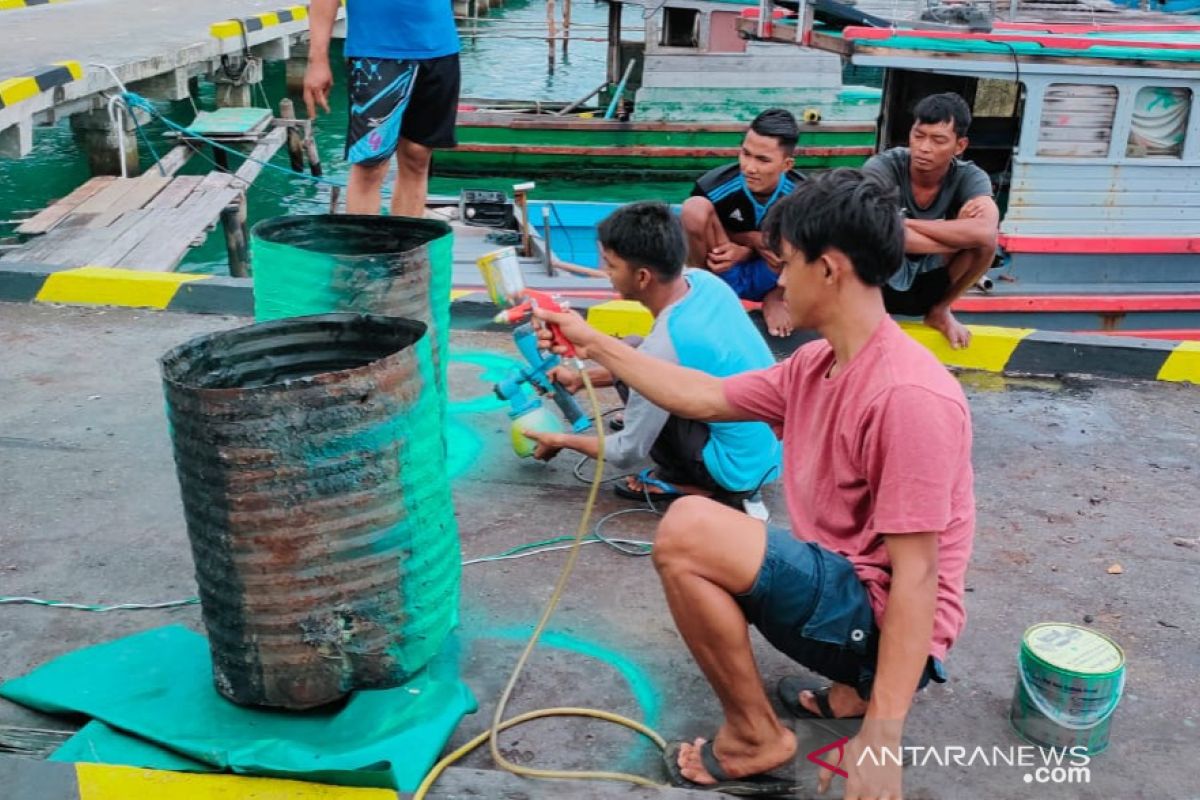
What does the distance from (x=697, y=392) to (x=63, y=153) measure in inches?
683

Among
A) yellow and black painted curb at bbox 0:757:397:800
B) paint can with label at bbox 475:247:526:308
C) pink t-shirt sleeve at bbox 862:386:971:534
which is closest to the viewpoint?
pink t-shirt sleeve at bbox 862:386:971:534

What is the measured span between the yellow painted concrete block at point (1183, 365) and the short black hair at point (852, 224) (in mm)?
3414

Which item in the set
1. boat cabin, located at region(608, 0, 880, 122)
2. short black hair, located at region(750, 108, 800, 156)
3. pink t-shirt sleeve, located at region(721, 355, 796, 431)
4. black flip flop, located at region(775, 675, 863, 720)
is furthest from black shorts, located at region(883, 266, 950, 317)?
boat cabin, located at region(608, 0, 880, 122)

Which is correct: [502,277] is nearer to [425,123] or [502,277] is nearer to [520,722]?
[520,722]

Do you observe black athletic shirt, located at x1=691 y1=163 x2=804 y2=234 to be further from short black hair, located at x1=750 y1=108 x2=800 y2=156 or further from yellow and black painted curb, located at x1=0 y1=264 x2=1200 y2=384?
yellow and black painted curb, located at x1=0 y1=264 x2=1200 y2=384

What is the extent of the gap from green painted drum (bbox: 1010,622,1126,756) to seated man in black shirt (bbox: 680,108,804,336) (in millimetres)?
2702

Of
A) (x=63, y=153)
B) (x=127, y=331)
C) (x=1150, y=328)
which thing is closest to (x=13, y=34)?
(x=63, y=153)

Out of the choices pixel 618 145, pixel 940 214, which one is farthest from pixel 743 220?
pixel 618 145

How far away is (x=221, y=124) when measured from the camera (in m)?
13.8

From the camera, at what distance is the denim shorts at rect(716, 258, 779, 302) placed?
5.71 meters

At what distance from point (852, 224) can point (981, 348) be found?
3327mm

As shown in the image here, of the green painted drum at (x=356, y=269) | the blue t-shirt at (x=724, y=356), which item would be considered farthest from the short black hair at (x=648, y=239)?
the green painted drum at (x=356, y=269)

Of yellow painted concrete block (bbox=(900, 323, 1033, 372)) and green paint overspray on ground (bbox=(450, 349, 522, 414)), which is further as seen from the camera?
yellow painted concrete block (bbox=(900, 323, 1033, 372))

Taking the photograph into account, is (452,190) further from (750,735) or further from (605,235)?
(750,735)
